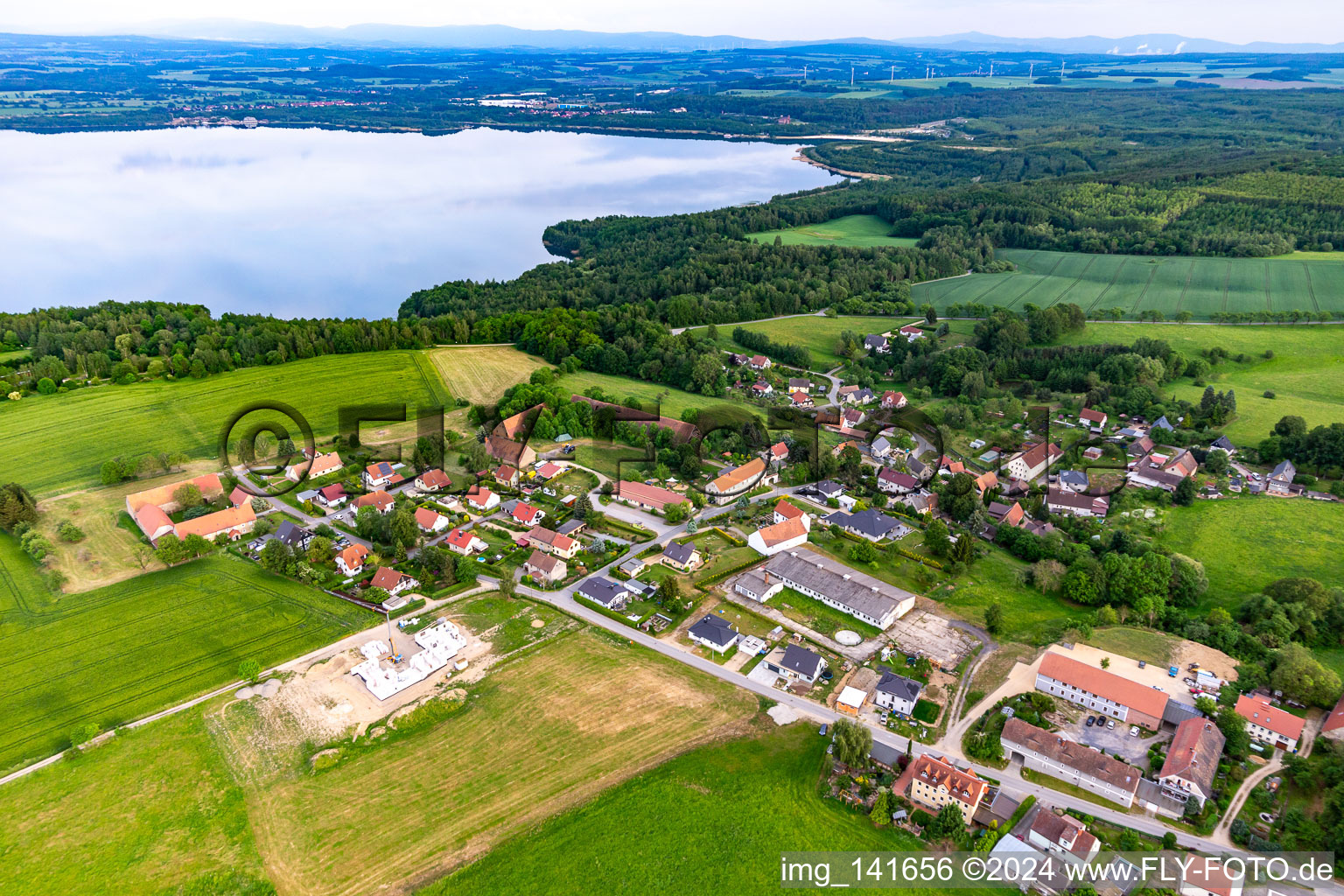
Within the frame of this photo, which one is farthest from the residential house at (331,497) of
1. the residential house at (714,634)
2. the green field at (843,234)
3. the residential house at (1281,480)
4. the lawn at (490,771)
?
the green field at (843,234)

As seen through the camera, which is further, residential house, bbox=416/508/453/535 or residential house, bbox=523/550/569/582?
residential house, bbox=416/508/453/535

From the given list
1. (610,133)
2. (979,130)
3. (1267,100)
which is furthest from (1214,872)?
(1267,100)

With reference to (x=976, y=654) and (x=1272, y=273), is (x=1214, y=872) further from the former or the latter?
(x=1272, y=273)

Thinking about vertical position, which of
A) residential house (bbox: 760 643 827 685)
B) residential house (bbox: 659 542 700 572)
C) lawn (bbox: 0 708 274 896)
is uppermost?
residential house (bbox: 659 542 700 572)

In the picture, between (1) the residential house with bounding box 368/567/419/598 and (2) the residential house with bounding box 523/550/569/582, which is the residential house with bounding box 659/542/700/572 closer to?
(2) the residential house with bounding box 523/550/569/582

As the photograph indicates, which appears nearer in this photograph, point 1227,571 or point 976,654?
point 976,654

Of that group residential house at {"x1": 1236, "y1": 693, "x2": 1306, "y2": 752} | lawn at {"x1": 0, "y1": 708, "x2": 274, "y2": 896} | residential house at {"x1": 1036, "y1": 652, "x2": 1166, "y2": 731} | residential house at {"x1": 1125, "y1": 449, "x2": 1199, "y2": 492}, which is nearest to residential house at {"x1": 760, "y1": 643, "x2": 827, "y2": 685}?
residential house at {"x1": 1036, "y1": 652, "x2": 1166, "y2": 731}

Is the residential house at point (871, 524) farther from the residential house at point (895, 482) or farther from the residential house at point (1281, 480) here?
the residential house at point (1281, 480)
